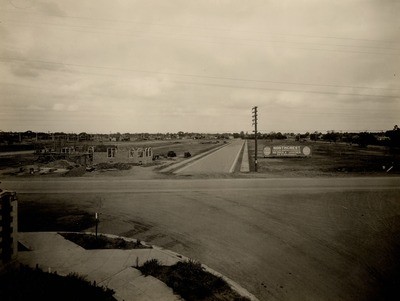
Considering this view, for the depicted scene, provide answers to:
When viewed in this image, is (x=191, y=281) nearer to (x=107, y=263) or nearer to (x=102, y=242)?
(x=107, y=263)

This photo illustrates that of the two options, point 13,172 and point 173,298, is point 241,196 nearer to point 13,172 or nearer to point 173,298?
point 173,298

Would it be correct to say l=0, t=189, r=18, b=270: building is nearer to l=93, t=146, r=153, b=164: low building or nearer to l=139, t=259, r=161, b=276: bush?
l=139, t=259, r=161, b=276: bush

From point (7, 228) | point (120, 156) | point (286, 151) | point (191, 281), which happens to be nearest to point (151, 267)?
point (191, 281)

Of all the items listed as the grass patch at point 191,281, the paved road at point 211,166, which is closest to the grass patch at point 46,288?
the grass patch at point 191,281

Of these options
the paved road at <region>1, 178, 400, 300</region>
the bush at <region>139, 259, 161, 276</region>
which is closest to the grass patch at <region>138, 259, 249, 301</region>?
the bush at <region>139, 259, 161, 276</region>

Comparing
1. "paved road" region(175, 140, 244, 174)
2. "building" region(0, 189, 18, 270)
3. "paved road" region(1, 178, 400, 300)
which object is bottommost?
"paved road" region(1, 178, 400, 300)

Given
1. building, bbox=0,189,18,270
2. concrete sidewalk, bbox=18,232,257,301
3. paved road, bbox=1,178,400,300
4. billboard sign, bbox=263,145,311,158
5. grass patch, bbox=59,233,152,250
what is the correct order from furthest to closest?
1. billboard sign, bbox=263,145,311,158
2. grass patch, bbox=59,233,152,250
3. paved road, bbox=1,178,400,300
4. building, bbox=0,189,18,270
5. concrete sidewalk, bbox=18,232,257,301

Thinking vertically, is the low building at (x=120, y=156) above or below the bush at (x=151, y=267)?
above

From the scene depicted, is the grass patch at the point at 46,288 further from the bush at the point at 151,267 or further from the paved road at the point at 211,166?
the paved road at the point at 211,166
